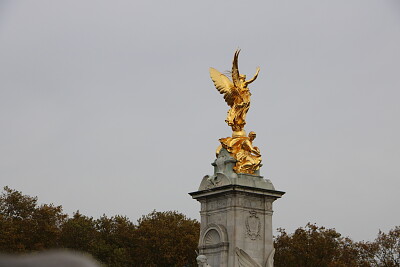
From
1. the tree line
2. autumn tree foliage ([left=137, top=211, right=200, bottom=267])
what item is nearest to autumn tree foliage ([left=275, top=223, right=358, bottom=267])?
the tree line

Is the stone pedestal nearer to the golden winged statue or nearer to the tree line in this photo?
the golden winged statue

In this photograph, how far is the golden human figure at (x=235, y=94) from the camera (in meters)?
27.9

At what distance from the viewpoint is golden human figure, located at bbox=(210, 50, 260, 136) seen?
27.9m

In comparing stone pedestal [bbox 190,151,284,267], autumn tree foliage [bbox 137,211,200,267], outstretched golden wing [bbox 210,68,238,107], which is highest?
outstretched golden wing [bbox 210,68,238,107]

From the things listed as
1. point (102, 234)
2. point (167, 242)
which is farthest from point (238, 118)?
point (102, 234)

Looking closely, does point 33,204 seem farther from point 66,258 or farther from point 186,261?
point 66,258

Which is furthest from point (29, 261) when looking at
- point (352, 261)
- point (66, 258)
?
point (352, 261)

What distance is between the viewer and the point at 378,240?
49406mm

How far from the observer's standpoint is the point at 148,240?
47.8 m

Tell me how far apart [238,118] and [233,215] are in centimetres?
404

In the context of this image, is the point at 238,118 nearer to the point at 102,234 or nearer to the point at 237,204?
the point at 237,204

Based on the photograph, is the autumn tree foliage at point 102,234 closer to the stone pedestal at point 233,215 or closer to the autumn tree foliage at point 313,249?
the autumn tree foliage at point 313,249

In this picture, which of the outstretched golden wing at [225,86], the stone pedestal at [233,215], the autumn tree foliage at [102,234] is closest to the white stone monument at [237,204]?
the stone pedestal at [233,215]

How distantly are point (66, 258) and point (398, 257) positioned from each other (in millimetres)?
45634
